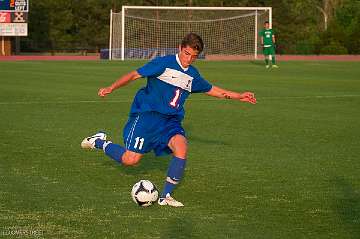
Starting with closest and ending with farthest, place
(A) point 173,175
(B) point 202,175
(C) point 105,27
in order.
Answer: (A) point 173,175 < (B) point 202,175 < (C) point 105,27

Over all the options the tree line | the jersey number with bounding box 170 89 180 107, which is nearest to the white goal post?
the tree line

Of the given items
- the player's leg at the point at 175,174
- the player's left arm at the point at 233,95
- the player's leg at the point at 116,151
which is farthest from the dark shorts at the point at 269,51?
the player's leg at the point at 175,174

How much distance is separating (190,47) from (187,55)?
125 mm

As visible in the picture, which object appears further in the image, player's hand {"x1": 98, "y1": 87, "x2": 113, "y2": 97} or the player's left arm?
the player's left arm

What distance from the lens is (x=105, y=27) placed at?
200 ft

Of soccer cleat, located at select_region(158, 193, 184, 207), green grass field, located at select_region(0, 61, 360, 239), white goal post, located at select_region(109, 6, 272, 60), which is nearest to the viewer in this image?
green grass field, located at select_region(0, 61, 360, 239)

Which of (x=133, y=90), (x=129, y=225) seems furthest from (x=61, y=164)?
(x=133, y=90)

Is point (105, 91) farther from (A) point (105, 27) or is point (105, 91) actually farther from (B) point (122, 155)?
(A) point (105, 27)

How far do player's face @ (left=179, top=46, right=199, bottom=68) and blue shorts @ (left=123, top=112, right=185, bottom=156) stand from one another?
1.72ft

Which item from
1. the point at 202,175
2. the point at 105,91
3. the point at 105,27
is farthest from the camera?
the point at 105,27

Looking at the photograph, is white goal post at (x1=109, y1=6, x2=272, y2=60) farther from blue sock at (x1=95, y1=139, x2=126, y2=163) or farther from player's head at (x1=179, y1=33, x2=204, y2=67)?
player's head at (x1=179, y1=33, x2=204, y2=67)

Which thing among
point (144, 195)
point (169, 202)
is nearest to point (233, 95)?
point (169, 202)

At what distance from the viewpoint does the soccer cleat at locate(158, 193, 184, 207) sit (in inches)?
301

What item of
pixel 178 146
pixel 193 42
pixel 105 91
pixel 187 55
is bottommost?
pixel 178 146
